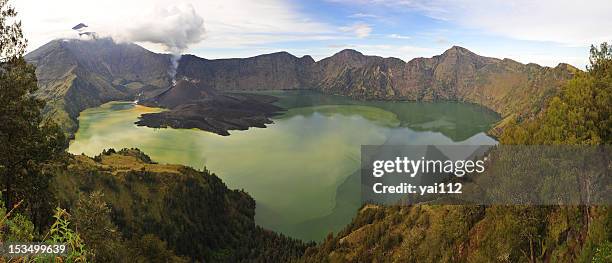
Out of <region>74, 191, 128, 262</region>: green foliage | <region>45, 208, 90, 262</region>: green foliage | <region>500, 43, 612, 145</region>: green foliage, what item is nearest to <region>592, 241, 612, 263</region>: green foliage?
<region>500, 43, 612, 145</region>: green foliage

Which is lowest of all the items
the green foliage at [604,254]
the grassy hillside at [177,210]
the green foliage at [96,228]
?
the grassy hillside at [177,210]

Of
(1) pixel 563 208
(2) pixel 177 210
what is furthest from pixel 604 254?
(2) pixel 177 210

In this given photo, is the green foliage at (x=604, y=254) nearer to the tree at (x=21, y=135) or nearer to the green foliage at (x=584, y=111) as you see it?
the green foliage at (x=584, y=111)

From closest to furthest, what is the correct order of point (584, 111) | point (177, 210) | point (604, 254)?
point (604, 254) < point (584, 111) < point (177, 210)

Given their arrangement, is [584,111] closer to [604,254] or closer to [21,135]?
[604,254]

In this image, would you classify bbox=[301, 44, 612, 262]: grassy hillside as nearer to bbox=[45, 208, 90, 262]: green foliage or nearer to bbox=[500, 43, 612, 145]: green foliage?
bbox=[500, 43, 612, 145]: green foliage

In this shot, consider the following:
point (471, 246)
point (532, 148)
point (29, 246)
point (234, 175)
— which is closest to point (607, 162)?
point (532, 148)

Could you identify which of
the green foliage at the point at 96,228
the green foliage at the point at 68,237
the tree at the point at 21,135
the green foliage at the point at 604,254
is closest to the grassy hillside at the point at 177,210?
the green foliage at the point at 96,228

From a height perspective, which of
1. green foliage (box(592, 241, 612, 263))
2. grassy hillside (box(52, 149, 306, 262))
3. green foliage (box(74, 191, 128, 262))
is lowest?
grassy hillside (box(52, 149, 306, 262))
